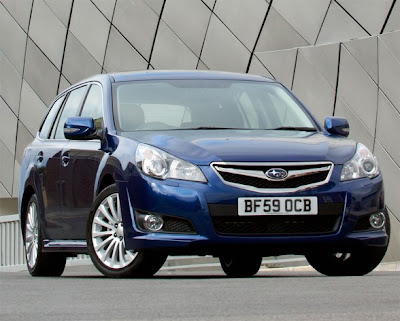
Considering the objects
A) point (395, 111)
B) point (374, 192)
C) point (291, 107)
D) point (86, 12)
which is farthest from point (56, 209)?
point (86, 12)

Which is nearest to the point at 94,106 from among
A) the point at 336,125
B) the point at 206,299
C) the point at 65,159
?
the point at 65,159

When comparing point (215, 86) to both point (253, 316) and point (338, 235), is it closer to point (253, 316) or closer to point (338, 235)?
point (338, 235)

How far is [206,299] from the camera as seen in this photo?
682 centimetres

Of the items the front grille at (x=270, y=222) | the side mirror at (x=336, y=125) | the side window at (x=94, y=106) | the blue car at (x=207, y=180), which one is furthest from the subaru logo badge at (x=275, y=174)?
the side window at (x=94, y=106)

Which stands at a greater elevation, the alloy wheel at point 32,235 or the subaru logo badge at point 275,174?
the subaru logo badge at point 275,174

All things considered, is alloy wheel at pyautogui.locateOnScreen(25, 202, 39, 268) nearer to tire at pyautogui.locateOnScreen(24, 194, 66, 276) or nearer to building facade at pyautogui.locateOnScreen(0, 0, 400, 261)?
tire at pyautogui.locateOnScreen(24, 194, 66, 276)

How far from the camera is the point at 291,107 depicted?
1038 centimetres

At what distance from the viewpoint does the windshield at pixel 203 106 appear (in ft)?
32.0

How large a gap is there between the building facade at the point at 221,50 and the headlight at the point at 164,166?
591 inches

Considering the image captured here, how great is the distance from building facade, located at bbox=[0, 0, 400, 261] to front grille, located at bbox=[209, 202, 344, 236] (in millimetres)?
14803

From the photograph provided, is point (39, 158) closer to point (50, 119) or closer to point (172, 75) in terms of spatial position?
point (50, 119)

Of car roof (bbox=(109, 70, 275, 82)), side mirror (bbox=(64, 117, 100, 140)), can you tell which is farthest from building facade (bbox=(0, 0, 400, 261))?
side mirror (bbox=(64, 117, 100, 140))

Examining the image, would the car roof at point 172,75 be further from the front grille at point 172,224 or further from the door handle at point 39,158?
the front grille at point 172,224

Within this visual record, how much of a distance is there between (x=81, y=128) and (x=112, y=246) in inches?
38.8
